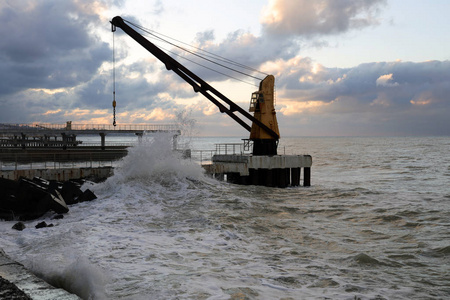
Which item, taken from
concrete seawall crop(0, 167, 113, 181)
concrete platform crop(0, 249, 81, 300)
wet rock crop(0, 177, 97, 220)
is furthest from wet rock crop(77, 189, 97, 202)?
concrete platform crop(0, 249, 81, 300)

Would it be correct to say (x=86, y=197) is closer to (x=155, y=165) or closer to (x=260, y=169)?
(x=155, y=165)

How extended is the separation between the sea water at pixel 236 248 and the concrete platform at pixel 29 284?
A: 2.19ft

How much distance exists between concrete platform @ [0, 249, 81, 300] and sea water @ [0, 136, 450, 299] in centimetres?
67

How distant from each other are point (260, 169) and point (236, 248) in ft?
57.2

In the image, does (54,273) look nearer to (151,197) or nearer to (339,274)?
(339,274)

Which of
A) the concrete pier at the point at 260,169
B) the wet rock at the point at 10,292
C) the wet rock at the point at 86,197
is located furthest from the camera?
the concrete pier at the point at 260,169

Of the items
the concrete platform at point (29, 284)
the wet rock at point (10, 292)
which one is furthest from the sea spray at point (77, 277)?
the wet rock at point (10, 292)

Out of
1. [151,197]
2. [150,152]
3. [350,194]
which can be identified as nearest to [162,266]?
[151,197]

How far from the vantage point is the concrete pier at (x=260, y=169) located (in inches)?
978

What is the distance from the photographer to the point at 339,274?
7.11 metres

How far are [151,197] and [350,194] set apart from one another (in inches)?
462

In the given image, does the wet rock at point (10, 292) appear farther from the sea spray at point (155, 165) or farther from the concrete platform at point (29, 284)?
the sea spray at point (155, 165)

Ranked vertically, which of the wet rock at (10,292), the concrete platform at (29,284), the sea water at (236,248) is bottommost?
the sea water at (236,248)

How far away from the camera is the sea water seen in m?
6.13
